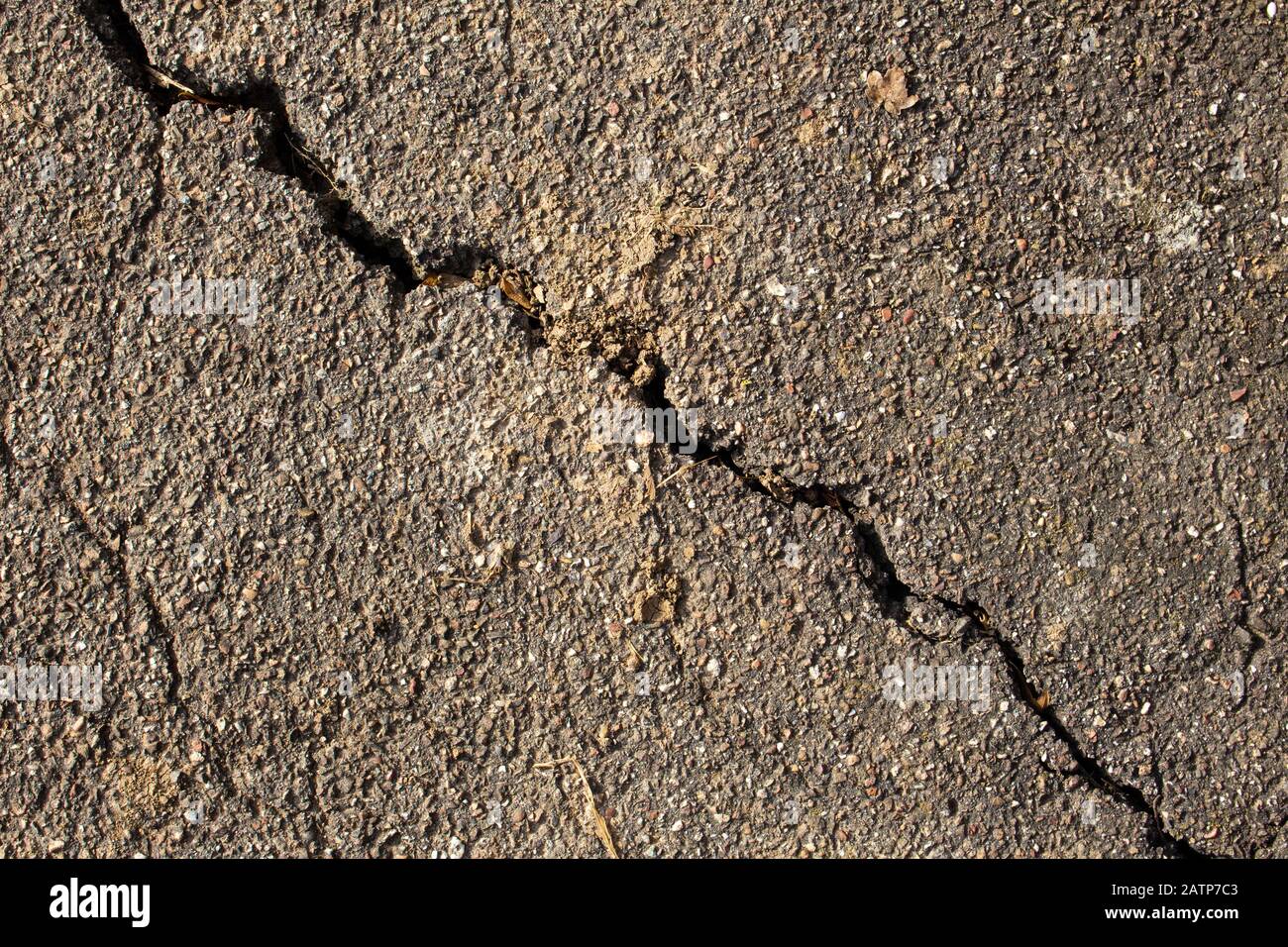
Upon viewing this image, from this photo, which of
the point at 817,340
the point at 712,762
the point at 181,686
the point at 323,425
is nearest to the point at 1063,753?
the point at 712,762

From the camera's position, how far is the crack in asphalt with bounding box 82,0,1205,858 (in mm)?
2270

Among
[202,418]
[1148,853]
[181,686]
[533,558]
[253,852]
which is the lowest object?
[1148,853]

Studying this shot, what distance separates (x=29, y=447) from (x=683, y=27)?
1642 mm

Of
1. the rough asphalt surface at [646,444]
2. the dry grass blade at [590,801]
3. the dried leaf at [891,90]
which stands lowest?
the dry grass blade at [590,801]

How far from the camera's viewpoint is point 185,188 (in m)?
2.35

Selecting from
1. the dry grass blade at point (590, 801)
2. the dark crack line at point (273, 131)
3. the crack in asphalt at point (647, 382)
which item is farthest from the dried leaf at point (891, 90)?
the dry grass blade at point (590, 801)

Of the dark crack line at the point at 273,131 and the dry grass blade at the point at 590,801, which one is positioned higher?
the dark crack line at the point at 273,131

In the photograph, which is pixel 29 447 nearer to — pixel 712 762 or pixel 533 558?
pixel 533 558

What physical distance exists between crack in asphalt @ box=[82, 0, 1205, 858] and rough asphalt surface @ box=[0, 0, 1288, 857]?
0.03 feet

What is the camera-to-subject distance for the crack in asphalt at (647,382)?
2270mm

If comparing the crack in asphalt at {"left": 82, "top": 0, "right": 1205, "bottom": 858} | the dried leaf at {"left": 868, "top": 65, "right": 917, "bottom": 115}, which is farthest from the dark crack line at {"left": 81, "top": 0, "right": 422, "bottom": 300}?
the dried leaf at {"left": 868, "top": 65, "right": 917, "bottom": 115}

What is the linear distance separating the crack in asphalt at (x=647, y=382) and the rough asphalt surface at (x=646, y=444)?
1 cm

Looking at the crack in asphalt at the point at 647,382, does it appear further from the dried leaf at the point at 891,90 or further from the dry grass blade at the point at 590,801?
the dried leaf at the point at 891,90

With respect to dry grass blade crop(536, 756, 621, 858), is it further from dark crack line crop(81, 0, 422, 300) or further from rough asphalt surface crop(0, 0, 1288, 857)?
dark crack line crop(81, 0, 422, 300)
